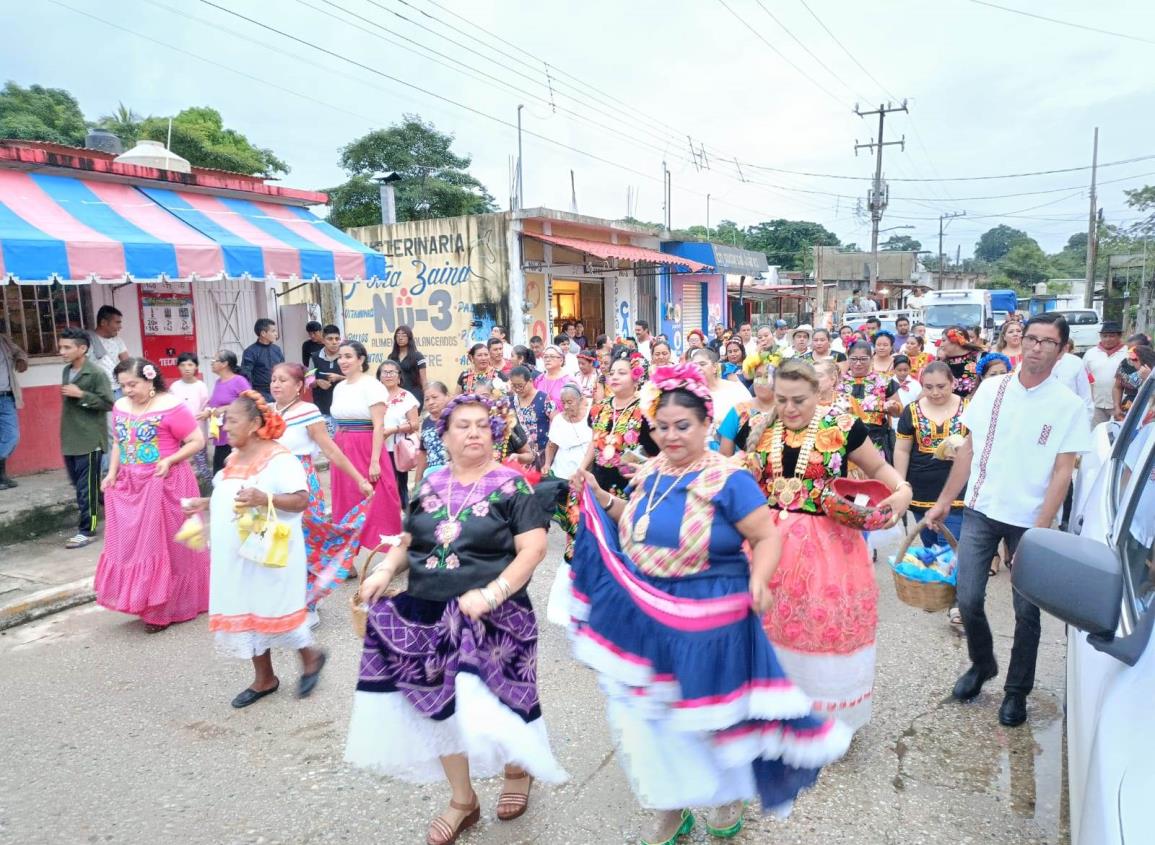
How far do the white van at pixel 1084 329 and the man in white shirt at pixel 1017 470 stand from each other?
23288 millimetres

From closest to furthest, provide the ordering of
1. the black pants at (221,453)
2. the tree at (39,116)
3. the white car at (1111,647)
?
the white car at (1111,647)
the black pants at (221,453)
the tree at (39,116)

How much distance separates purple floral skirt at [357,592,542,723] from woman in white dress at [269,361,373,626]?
204 centimetres

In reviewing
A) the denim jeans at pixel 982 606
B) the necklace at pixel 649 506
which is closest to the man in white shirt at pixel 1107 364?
the denim jeans at pixel 982 606

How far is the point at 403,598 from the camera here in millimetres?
2895

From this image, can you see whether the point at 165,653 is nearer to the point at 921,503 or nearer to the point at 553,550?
the point at 553,550

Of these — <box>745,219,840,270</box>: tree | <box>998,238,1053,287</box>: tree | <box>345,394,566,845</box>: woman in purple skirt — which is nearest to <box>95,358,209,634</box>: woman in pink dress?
<box>345,394,566,845</box>: woman in purple skirt

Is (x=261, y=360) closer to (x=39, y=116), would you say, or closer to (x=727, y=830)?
(x=727, y=830)

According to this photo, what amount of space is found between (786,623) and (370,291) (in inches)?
645

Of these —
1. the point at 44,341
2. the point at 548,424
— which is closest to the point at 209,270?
the point at 44,341

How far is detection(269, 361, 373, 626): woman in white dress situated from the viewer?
4855 mm

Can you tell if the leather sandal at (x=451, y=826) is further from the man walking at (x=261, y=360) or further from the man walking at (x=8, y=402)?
the man walking at (x=8, y=402)

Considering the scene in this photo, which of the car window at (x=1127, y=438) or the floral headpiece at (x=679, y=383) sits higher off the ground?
the floral headpiece at (x=679, y=383)

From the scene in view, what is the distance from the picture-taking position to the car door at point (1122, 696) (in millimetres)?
1415

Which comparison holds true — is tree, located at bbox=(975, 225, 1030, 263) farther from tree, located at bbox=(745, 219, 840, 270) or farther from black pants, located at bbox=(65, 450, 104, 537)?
black pants, located at bbox=(65, 450, 104, 537)
